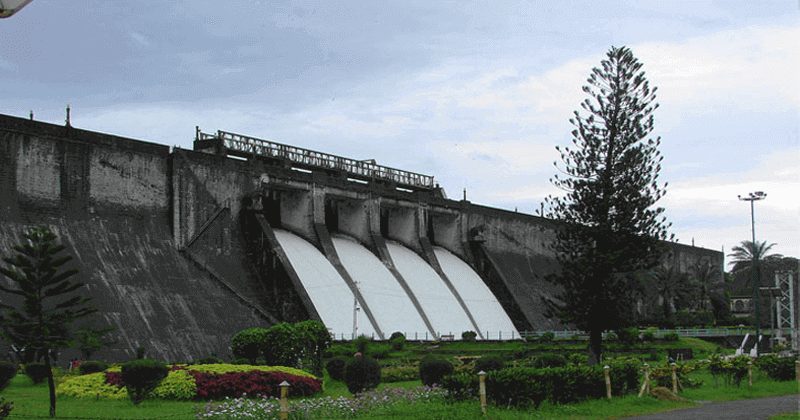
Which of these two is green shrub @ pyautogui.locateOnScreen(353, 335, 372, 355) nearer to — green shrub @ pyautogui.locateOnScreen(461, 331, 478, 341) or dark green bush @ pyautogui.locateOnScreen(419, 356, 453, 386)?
green shrub @ pyautogui.locateOnScreen(461, 331, 478, 341)

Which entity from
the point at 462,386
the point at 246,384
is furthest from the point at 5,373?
the point at 462,386

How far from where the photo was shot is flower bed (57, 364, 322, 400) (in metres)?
21.2

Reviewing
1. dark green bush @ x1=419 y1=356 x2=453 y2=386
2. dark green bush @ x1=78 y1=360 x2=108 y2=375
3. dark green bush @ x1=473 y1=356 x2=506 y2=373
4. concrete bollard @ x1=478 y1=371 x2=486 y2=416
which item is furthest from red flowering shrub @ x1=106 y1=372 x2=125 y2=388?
dark green bush @ x1=473 y1=356 x2=506 y2=373

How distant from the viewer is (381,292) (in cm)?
4703

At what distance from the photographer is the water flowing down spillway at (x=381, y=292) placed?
45594mm

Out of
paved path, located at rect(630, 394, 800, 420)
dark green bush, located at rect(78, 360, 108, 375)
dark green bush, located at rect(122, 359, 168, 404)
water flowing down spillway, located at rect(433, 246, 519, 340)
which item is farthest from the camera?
water flowing down spillway, located at rect(433, 246, 519, 340)

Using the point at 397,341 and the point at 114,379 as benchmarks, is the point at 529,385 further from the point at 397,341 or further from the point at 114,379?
the point at 397,341

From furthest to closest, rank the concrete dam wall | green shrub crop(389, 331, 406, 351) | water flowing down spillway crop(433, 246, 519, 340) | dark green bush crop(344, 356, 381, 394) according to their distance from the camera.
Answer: water flowing down spillway crop(433, 246, 519, 340)
green shrub crop(389, 331, 406, 351)
the concrete dam wall
dark green bush crop(344, 356, 381, 394)

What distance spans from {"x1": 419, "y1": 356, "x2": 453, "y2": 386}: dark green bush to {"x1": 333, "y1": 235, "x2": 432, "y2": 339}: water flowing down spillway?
19.2 meters

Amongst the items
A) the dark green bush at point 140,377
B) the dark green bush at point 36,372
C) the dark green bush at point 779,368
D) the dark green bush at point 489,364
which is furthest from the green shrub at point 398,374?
the dark green bush at point 779,368

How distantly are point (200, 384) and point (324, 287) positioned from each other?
72.4 ft

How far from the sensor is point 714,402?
21297 millimetres

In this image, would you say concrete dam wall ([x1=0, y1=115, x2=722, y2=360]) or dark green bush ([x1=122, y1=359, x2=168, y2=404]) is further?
concrete dam wall ([x1=0, y1=115, x2=722, y2=360])

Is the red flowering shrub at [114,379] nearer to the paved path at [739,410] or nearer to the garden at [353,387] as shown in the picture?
the garden at [353,387]
